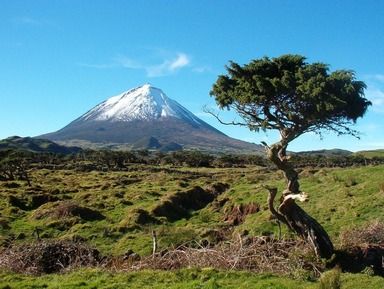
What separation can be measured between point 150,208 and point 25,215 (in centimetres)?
891

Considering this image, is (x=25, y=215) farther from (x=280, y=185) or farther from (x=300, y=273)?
(x=300, y=273)

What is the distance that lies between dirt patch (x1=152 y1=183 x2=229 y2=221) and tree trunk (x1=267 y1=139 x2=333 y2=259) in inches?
591

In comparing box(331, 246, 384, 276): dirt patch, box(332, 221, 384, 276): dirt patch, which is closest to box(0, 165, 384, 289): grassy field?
box(332, 221, 384, 276): dirt patch

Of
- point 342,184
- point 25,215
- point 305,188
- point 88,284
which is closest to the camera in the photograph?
point 88,284

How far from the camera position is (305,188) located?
31.7 metres

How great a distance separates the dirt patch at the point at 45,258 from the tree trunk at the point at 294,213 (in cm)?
734

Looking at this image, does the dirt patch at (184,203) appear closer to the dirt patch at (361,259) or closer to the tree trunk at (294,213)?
the tree trunk at (294,213)

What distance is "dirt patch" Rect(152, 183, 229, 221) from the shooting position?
109ft

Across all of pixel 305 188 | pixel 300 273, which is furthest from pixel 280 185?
pixel 300 273

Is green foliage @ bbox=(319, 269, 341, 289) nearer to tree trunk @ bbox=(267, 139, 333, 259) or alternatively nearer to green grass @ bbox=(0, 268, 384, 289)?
green grass @ bbox=(0, 268, 384, 289)

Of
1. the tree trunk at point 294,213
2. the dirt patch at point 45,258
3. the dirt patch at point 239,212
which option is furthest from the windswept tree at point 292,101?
the dirt patch at point 239,212

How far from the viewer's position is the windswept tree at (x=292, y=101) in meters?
A: 16.1

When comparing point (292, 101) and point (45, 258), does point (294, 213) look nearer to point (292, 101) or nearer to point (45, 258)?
point (292, 101)

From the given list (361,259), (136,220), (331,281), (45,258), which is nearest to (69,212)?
(136,220)
